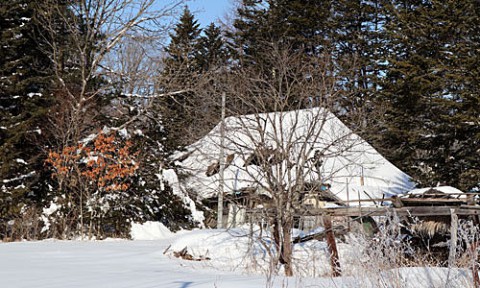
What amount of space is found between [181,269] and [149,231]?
900cm

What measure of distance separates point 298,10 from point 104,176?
1433 centimetres

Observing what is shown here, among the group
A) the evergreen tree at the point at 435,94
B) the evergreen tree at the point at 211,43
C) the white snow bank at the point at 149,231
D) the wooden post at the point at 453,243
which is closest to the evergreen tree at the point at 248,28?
the evergreen tree at the point at 211,43

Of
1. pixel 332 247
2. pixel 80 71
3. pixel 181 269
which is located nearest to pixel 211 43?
pixel 80 71

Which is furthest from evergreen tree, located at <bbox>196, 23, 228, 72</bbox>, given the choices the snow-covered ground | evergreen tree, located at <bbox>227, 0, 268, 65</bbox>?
the snow-covered ground

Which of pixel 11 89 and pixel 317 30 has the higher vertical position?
pixel 317 30

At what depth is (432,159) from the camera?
20.2 metres

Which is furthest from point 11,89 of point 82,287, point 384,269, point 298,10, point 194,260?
point 298,10

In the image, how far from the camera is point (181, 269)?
870 cm

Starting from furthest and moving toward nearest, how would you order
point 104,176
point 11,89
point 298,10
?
point 298,10 → point 104,176 → point 11,89

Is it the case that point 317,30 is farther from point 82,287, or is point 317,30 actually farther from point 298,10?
point 82,287

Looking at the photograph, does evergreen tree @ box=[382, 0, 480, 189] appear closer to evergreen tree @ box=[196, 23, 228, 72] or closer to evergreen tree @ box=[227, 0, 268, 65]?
evergreen tree @ box=[227, 0, 268, 65]

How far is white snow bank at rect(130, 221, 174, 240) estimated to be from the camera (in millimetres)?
17062

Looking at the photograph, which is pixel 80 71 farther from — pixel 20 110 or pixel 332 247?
pixel 332 247

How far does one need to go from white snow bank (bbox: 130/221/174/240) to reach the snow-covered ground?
4.65 meters
